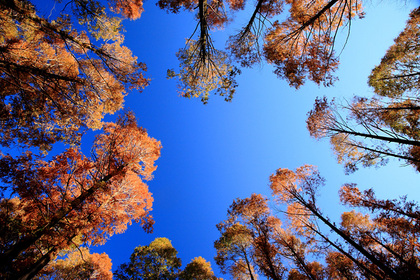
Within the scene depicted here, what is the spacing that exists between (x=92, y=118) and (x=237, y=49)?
26.7ft

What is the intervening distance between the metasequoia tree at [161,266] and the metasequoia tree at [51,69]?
32.1ft

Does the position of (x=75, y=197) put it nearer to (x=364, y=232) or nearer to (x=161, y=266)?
(x=161, y=266)

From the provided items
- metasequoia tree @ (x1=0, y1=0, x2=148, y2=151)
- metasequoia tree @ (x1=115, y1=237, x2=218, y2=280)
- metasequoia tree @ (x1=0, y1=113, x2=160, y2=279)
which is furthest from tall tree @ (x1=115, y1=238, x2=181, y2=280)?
metasequoia tree @ (x1=0, y1=0, x2=148, y2=151)

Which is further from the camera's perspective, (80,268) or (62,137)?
(80,268)

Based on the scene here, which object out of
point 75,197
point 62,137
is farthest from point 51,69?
point 75,197

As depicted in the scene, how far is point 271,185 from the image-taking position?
12242 millimetres

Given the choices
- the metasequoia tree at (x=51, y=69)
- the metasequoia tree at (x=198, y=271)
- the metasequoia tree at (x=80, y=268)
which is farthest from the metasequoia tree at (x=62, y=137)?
the metasequoia tree at (x=198, y=271)

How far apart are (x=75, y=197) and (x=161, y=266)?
870 cm

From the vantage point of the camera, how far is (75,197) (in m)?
6.34

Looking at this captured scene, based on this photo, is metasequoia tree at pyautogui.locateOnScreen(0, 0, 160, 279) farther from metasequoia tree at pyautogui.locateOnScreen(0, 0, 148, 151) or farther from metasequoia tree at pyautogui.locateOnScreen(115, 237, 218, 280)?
metasequoia tree at pyautogui.locateOnScreen(115, 237, 218, 280)

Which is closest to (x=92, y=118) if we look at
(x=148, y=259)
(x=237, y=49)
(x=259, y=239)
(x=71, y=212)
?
(x=71, y=212)

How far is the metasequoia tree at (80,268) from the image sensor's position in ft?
36.0

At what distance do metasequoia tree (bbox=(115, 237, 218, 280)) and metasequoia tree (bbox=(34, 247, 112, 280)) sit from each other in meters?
2.73

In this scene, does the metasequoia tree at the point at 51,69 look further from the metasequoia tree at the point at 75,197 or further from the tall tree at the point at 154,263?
the tall tree at the point at 154,263
